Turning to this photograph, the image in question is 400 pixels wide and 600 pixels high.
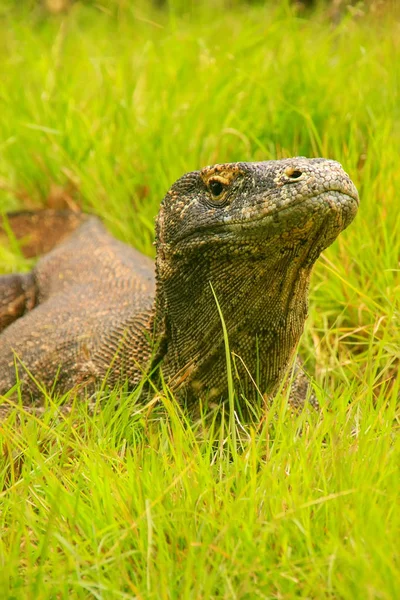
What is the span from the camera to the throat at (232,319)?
288 cm

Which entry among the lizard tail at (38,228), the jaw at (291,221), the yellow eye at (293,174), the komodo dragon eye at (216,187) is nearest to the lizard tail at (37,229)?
the lizard tail at (38,228)

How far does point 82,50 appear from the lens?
6754 millimetres

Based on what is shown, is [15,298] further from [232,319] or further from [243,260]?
[243,260]

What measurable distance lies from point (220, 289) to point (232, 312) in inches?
3.5

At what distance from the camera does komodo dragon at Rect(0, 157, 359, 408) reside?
269 centimetres

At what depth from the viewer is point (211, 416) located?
3.18 metres

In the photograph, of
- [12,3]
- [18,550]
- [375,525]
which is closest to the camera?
[375,525]

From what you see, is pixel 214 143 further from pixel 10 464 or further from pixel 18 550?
pixel 18 550

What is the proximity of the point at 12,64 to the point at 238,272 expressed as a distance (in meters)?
4.45

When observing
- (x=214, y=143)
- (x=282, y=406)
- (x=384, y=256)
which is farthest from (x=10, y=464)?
(x=214, y=143)

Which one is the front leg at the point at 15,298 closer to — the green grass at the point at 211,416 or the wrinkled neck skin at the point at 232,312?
the green grass at the point at 211,416

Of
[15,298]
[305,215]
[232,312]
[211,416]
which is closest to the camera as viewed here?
[305,215]

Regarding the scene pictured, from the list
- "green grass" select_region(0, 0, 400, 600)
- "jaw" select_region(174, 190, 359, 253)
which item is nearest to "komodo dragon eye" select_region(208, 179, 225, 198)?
"jaw" select_region(174, 190, 359, 253)

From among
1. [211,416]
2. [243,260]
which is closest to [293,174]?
[243,260]
